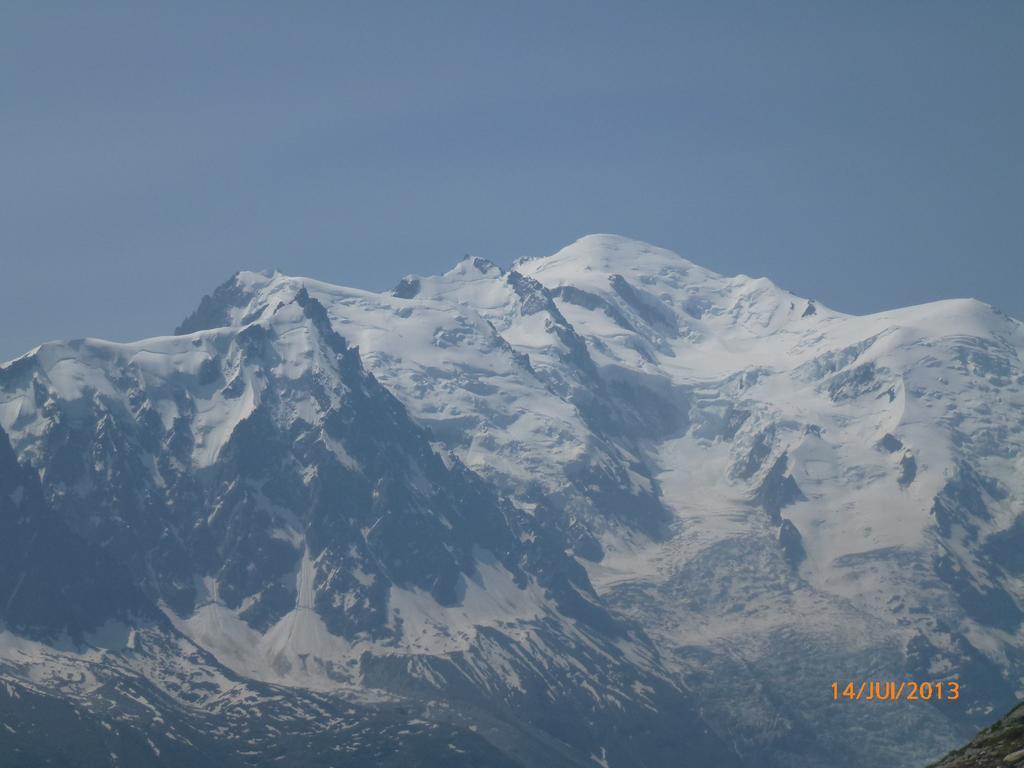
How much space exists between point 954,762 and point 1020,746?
4.40 metres

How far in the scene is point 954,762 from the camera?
308ft

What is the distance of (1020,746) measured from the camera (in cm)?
9069
